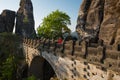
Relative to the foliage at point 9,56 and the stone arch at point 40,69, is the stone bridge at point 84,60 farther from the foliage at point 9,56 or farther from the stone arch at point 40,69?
the stone arch at point 40,69

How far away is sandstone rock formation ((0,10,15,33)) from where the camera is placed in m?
60.4

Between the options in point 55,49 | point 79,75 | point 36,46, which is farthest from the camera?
point 36,46

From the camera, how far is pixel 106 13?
90.5ft

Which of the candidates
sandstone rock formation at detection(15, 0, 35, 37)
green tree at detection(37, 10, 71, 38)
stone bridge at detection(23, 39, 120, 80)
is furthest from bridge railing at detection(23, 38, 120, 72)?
sandstone rock formation at detection(15, 0, 35, 37)

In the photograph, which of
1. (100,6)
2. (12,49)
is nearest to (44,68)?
(12,49)

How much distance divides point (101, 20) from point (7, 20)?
36918mm

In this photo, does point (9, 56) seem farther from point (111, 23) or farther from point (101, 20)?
point (101, 20)

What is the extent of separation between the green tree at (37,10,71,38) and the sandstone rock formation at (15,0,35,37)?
1252cm

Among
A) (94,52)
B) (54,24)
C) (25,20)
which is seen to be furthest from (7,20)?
(94,52)

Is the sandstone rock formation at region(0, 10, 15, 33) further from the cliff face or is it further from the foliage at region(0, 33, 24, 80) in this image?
the cliff face

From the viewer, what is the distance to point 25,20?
60.9 metres

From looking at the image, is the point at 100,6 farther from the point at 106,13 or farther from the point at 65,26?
the point at 65,26

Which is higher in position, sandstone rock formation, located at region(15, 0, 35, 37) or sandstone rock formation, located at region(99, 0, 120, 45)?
sandstone rock formation, located at region(15, 0, 35, 37)

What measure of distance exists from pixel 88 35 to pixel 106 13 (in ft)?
26.9
